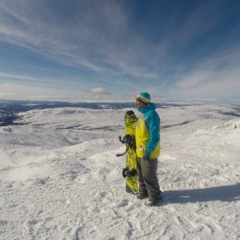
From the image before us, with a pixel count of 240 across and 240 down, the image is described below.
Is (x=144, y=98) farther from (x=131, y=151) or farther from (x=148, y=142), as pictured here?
(x=131, y=151)

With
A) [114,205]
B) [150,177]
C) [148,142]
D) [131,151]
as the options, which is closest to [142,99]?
[148,142]

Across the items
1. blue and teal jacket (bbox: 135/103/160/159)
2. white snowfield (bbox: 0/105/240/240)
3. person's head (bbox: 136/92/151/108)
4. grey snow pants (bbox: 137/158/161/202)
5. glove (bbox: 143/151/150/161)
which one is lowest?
white snowfield (bbox: 0/105/240/240)

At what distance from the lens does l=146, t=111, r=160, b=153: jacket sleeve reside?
4.70 meters

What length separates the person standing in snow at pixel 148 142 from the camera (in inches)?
186

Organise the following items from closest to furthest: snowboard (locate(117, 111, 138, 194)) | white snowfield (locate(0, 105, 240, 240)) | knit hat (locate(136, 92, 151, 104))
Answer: white snowfield (locate(0, 105, 240, 240)) → knit hat (locate(136, 92, 151, 104)) → snowboard (locate(117, 111, 138, 194))

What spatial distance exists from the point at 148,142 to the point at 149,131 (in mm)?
233

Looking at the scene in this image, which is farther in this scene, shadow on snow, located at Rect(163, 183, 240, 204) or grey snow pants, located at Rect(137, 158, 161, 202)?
shadow on snow, located at Rect(163, 183, 240, 204)

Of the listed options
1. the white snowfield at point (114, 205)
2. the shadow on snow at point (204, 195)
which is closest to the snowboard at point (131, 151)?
the white snowfield at point (114, 205)

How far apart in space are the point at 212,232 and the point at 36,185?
188 inches

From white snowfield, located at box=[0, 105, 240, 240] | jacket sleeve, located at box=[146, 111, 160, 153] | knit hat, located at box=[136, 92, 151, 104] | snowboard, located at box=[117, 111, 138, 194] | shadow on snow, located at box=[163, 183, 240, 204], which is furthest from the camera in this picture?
snowboard, located at box=[117, 111, 138, 194]

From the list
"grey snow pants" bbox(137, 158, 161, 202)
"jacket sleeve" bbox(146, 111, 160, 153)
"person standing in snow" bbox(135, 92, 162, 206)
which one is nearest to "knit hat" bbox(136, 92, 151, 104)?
"person standing in snow" bbox(135, 92, 162, 206)

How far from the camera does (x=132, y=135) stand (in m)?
5.47

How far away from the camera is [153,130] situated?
470 cm

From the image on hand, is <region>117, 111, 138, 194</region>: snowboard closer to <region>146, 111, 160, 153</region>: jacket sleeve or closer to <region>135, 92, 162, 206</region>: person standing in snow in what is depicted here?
<region>135, 92, 162, 206</region>: person standing in snow
